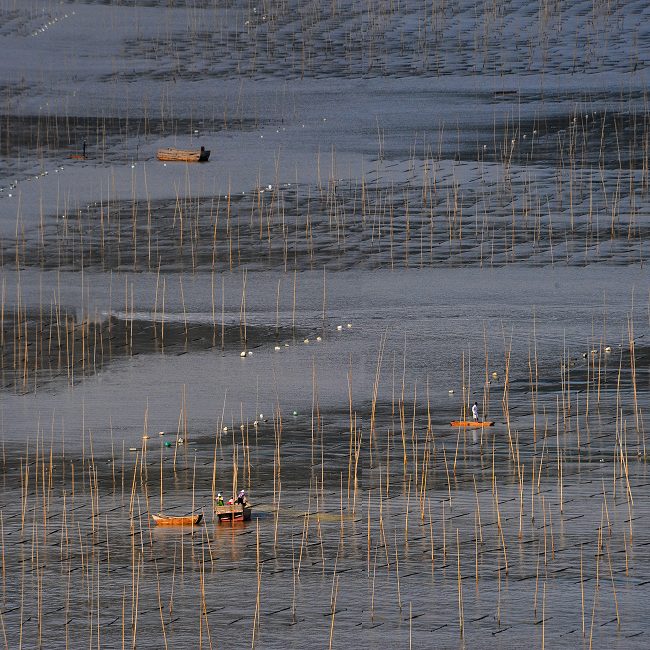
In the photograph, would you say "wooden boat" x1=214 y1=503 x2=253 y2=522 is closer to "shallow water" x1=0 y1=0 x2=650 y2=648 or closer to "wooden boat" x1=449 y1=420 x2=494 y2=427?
"shallow water" x1=0 y1=0 x2=650 y2=648

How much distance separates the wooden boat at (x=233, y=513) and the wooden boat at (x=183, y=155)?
28.9 meters

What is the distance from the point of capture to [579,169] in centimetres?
6262

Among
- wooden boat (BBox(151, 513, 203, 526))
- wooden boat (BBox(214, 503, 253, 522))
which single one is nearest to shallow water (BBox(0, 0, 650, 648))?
wooden boat (BBox(214, 503, 253, 522))

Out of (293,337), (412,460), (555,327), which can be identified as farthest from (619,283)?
(412,460)

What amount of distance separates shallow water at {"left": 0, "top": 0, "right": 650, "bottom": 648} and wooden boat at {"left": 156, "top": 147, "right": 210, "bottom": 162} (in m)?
0.32

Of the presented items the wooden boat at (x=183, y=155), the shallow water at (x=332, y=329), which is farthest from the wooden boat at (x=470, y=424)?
the wooden boat at (x=183, y=155)

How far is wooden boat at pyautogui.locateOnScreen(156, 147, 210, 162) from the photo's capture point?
64500 millimetres

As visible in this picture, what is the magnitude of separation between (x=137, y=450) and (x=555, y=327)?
11847 mm

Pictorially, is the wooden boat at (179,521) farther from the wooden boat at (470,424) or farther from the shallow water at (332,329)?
the wooden boat at (470,424)

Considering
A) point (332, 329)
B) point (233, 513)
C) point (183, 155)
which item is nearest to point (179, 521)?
point (233, 513)

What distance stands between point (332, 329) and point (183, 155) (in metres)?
16.8

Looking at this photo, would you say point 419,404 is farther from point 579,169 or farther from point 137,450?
point 579,169

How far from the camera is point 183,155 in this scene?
64688 millimetres

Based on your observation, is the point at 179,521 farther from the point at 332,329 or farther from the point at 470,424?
the point at 332,329
